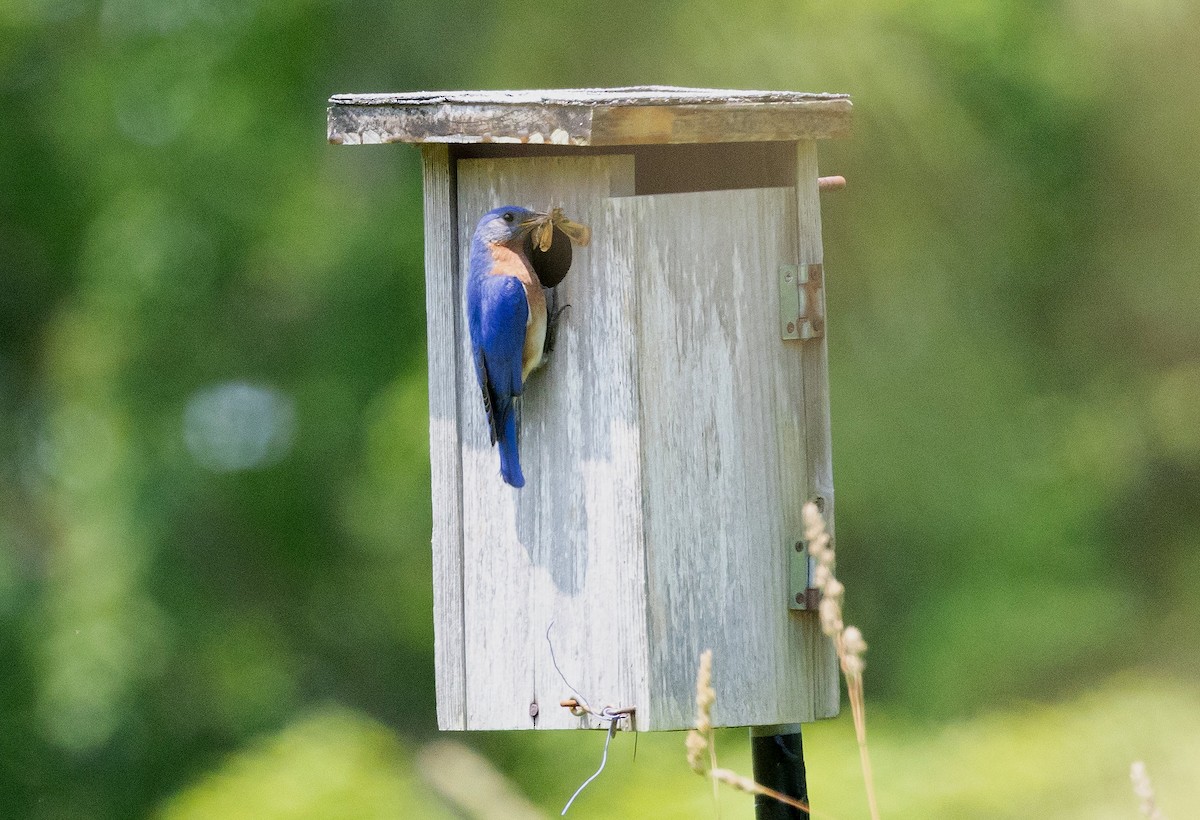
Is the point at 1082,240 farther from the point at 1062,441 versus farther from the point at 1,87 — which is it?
the point at 1,87

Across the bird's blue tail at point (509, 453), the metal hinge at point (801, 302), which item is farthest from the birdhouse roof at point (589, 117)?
the bird's blue tail at point (509, 453)

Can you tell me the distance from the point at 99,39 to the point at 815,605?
4984mm

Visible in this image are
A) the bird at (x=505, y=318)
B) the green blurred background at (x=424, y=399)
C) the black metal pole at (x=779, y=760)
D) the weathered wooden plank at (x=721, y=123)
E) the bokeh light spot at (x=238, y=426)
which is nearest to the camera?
the weathered wooden plank at (x=721, y=123)

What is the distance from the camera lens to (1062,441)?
539cm

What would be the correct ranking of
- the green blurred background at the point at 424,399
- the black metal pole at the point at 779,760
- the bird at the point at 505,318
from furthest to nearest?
the green blurred background at the point at 424,399 → the black metal pole at the point at 779,760 → the bird at the point at 505,318

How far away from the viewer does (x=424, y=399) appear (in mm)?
5512

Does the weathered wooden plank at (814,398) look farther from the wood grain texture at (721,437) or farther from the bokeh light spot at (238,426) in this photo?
the bokeh light spot at (238,426)

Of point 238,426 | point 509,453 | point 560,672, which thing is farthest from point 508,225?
point 238,426

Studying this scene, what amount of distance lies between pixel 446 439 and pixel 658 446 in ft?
1.35

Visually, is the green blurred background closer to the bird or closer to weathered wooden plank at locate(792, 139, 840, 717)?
weathered wooden plank at locate(792, 139, 840, 717)

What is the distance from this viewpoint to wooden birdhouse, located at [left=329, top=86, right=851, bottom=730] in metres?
2.57

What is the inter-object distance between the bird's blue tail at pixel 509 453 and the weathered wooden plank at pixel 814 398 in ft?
1.64

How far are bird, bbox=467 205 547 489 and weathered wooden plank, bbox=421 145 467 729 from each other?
0.10 meters

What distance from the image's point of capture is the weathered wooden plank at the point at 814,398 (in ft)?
8.65
